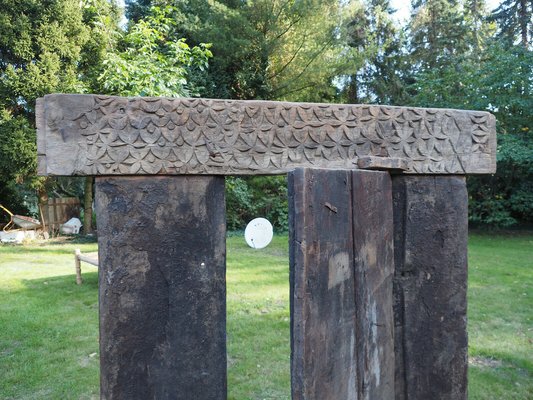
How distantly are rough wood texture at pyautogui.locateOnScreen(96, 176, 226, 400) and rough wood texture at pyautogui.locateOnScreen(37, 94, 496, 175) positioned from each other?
133 millimetres

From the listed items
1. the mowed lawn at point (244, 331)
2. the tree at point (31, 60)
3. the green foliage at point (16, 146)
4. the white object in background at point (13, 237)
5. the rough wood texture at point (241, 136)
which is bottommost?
the mowed lawn at point (244, 331)

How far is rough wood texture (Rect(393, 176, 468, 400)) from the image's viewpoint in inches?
90.0

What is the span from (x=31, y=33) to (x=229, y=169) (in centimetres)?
1270

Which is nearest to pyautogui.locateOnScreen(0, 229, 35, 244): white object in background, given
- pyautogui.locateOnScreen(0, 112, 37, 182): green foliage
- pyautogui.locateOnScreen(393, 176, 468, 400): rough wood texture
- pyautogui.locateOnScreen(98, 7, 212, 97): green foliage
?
pyautogui.locateOnScreen(0, 112, 37, 182): green foliage

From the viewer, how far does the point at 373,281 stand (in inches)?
72.9

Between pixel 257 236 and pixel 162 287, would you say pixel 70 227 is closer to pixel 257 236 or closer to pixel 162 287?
pixel 257 236

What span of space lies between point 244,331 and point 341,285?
2.85 m

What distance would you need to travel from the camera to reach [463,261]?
7.73ft

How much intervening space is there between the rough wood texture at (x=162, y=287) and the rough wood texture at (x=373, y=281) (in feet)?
2.41

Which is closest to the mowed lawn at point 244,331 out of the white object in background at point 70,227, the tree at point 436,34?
the white object in background at point 70,227

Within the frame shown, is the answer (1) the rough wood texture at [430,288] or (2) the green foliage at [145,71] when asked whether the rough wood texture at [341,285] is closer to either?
(1) the rough wood texture at [430,288]

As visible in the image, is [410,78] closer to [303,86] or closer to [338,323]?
[303,86]

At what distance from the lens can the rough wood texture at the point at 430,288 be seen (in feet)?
7.50

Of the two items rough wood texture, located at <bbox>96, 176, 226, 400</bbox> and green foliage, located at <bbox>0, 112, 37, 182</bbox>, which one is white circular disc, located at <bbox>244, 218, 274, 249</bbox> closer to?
green foliage, located at <bbox>0, 112, 37, 182</bbox>
